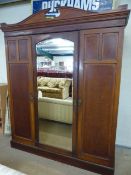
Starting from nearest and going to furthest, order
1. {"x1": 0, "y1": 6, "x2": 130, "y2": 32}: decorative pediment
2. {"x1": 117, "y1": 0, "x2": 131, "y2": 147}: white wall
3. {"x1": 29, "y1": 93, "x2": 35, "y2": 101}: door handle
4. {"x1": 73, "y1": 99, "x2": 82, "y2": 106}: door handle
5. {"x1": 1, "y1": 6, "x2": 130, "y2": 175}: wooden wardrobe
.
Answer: {"x1": 0, "y1": 6, "x2": 130, "y2": 32}: decorative pediment < {"x1": 1, "y1": 6, "x2": 130, "y2": 175}: wooden wardrobe < {"x1": 73, "y1": 99, "x2": 82, "y2": 106}: door handle < {"x1": 29, "y1": 93, "x2": 35, "y2": 101}: door handle < {"x1": 117, "y1": 0, "x2": 131, "y2": 147}: white wall

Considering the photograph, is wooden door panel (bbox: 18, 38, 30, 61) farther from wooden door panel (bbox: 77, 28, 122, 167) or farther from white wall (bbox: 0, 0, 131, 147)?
white wall (bbox: 0, 0, 131, 147)

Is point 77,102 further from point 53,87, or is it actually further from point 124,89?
point 124,89

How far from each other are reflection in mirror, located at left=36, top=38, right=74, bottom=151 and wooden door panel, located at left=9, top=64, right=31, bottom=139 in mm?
183

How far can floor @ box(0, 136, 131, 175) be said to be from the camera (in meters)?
2.12

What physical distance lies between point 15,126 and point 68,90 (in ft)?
3.69

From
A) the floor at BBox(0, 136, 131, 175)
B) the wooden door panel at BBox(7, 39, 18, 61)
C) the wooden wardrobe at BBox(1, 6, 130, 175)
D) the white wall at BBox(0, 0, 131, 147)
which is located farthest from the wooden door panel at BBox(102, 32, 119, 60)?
the floor at BBox(0, 136, 131, 175)

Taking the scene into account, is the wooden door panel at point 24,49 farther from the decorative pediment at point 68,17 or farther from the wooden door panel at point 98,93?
the wooden door panel at point 98,93

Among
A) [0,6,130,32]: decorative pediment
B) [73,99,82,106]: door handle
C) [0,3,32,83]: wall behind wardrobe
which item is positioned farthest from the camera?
[0,3,32,83]: wall behind wardrobe

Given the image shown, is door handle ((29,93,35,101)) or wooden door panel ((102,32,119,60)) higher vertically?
wooden door panel ((102,32,119,60))

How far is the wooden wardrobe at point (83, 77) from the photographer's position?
69.7 inches

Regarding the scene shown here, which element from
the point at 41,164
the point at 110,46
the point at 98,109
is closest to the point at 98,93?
the point at 98,109

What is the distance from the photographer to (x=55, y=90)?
234cm

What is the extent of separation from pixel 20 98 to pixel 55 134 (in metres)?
0.87

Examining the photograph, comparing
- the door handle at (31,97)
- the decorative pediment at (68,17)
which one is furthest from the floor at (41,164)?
the decorative pediment at (68,17)
